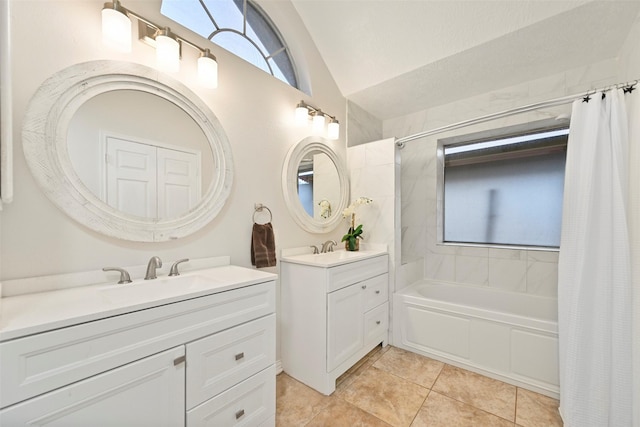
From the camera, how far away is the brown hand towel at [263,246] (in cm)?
175

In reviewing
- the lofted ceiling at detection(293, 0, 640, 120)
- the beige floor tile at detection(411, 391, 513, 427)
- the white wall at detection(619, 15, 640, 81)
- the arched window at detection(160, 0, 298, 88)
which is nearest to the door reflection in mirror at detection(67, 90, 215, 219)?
the arched window at detection(160, 0, 298, 88)

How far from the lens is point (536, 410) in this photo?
1592 mm

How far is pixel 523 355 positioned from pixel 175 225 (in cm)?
251

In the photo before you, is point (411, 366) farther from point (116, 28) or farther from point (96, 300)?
point (116, 28)

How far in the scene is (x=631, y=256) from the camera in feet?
4.01

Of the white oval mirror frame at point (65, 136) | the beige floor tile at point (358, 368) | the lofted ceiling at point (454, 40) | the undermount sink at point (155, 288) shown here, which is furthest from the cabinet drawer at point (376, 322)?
the lofted ceiling at point (454, 40)

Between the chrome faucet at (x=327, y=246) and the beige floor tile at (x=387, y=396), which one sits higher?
the chrome faucet at (x=327, y=246)

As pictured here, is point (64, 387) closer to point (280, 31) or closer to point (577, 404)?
point (577, 404)

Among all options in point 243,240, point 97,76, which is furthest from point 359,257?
point 97,76

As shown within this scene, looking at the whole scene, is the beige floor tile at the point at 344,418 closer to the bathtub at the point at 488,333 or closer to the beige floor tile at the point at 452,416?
the beige floor tile at the point at 452,416

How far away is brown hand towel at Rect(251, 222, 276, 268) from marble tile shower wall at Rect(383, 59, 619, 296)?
140 centimetres

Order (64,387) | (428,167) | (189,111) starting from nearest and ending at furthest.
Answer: (64,387), (189,111), (428,167)

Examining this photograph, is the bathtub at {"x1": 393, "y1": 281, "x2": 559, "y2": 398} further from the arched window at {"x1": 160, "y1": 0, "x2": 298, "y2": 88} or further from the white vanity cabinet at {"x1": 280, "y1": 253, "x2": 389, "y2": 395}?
the arched window at {"x1": 160, "y1": 0, "x2": 298, "y2": 88}

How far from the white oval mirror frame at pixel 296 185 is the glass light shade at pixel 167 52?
3.09ft
